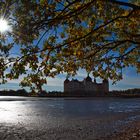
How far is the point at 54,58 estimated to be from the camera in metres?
19.0

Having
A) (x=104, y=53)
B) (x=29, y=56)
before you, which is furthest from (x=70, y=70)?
(x=29, y=56)

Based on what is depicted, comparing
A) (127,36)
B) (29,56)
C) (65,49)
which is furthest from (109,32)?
(29,56)

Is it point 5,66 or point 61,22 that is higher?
point 61,22

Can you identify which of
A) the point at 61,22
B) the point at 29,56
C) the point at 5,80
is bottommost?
the point at 5,80

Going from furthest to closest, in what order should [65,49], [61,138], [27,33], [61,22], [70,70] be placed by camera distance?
[61,138] < [70,70] < [65,49] < [61,22] < [27,33]

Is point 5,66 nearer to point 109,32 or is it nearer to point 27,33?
point 27,33

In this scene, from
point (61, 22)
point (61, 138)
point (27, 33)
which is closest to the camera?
point (27, 33)

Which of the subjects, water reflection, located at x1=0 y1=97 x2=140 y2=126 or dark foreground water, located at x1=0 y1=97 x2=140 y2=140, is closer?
dark foreground water, located at x1=0 y1=97 x2=140 y2=140

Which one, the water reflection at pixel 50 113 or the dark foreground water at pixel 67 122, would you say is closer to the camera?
the dark foreground water at pixel 67 122

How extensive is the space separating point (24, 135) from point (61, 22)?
55.5ft

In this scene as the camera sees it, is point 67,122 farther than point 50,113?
No

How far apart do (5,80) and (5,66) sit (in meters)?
0.63

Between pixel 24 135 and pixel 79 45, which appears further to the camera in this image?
pixel 24 135

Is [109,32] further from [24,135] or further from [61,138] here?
[24,135]
